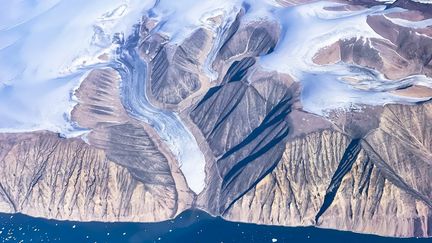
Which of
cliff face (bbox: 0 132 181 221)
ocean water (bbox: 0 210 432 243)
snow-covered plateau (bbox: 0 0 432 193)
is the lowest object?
ocean water (bbox: 0 210 432 243)

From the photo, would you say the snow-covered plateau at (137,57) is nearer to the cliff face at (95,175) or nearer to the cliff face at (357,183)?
the cliff face at (95,175)

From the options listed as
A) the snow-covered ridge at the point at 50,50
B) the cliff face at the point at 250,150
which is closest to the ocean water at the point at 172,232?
the cliff face at the point at 250,150

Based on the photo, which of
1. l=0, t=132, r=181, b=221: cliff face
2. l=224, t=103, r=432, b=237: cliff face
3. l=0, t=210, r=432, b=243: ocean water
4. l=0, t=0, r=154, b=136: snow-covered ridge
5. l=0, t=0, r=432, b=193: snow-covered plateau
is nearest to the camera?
l=224, t=103, r=432, b=237: cliff face

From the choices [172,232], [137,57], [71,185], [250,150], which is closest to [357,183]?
[250,150]

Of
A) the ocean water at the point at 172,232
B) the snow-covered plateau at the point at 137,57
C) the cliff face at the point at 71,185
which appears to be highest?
the snow-covered plateau at the point at 137,57

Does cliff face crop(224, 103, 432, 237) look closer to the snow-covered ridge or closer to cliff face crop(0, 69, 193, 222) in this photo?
cliff face crop(0, 69, 193, 222)

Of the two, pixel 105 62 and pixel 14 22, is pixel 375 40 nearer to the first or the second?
pixel 105 62

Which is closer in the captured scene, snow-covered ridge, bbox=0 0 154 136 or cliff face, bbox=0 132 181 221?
cliff face, bbox=0 132 181 221

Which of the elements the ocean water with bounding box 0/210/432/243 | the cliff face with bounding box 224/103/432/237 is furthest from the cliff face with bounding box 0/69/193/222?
the cliff face with bounding box 224/103/432/237
